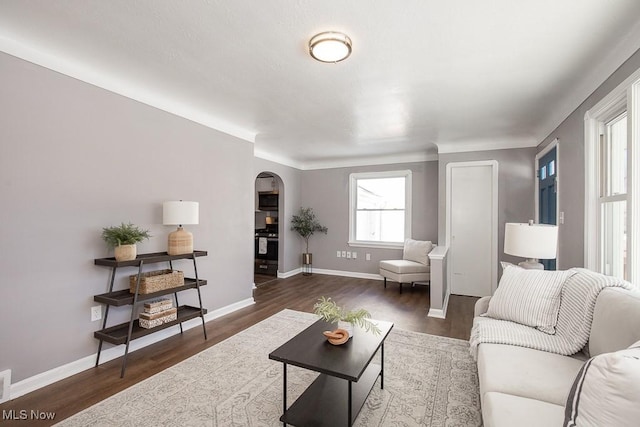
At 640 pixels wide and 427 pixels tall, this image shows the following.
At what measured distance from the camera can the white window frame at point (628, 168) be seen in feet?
5.95

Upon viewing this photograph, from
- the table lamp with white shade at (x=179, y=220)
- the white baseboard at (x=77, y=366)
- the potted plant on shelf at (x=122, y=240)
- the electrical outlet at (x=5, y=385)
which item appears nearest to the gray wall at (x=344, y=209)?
the white baseboard at (x=77, y=366)

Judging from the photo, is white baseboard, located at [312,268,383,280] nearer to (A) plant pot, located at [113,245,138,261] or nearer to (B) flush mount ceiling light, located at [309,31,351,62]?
(A) plant pot, located at [113,245,138,261]

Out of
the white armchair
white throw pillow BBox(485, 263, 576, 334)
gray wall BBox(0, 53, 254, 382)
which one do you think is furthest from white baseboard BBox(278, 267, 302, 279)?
white throw pillow BBox(485, 263, 576, 334)

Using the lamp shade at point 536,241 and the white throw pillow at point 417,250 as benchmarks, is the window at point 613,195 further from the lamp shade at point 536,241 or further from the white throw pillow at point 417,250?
the white throw pillow at point 417,250

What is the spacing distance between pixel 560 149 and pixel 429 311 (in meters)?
2.41

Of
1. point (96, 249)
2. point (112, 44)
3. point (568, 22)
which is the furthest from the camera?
point (96, 249)

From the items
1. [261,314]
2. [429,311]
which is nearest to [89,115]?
[261,314]

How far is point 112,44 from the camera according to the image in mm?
2092

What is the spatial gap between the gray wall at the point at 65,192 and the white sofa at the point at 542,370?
294cm

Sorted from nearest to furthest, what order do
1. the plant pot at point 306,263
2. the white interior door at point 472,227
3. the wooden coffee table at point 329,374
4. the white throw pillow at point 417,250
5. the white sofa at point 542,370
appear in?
the white sofa at point 542,370 → the wooden coffee table at point 329,374 → the white interior door at point 472,227 → the white throw pillow at point 417,250 → the plant pot at point 306,263

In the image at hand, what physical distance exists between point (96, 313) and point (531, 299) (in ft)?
11.3

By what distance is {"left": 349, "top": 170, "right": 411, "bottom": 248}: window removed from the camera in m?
5.80

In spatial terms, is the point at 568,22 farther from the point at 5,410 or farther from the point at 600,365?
the point at 5,410

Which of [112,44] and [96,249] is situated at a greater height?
[112,44]
